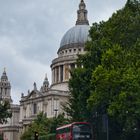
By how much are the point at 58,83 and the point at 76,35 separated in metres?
15.2

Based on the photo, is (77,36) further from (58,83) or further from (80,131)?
(80,131)

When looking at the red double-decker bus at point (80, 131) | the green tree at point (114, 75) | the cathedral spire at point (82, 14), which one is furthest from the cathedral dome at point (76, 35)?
the red double-decker bus at point (80, 131)

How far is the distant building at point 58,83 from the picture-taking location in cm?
12900

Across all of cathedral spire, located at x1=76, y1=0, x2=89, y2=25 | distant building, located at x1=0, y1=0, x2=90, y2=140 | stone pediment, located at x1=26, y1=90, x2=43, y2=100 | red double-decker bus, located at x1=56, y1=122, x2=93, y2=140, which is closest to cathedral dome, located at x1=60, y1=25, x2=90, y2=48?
distant building, located at x1=0, y1=0, x2=90, y2=140

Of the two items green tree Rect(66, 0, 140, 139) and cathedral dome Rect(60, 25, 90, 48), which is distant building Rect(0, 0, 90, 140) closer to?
cathedral dome Rect(60, 25, 90, 48)

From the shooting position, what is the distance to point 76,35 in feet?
470

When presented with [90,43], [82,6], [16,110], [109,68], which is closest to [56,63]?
[82,6]

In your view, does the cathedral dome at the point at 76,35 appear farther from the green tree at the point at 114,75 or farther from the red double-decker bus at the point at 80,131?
the red double-decker bus at the point at 80,131

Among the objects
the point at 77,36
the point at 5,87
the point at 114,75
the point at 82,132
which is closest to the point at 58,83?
the point at 77,36

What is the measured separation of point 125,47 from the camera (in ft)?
180

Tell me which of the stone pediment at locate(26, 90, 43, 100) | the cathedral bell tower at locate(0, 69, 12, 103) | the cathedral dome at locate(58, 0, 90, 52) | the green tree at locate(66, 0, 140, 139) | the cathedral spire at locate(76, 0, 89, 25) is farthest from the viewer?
the cathedral bell tower at locate(0, 69, 12, 103)

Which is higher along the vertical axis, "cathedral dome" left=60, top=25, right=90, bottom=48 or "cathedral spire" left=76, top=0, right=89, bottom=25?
"cathedral spire" left=76, top=0, right=89, bottom=25

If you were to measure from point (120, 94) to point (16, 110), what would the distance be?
12356 centimetres

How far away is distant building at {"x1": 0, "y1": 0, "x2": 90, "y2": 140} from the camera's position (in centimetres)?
12900
